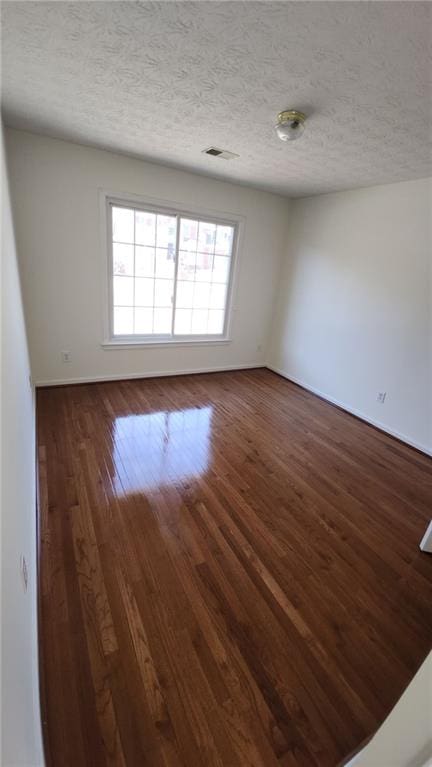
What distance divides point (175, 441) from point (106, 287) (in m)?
1.90

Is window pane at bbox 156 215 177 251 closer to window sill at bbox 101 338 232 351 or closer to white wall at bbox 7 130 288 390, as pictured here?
white wall at bbox 7 130 288 390

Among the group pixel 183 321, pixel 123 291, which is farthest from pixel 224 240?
pixel 123 291

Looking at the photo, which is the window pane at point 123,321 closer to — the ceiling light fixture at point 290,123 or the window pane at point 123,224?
the window pane at point 123,224

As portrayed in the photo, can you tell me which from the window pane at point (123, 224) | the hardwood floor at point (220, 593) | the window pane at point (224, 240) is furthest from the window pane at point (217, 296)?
the hardwood floor at point (220, 593)

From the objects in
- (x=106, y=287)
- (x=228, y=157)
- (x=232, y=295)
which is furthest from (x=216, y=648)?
(x=232, y=295)

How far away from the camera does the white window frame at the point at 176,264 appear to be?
3.12 meters

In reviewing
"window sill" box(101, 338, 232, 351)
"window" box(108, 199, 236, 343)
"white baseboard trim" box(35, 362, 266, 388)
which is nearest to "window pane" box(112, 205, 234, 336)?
"window" box(108, 199, 236, 343)

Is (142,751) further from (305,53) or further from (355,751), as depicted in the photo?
(305,53)

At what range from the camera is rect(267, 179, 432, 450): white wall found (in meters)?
2.88

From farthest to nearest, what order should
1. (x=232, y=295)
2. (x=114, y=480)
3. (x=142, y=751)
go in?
(x=232, y=295) → (x=114, y=480) → (x=142, y=751)

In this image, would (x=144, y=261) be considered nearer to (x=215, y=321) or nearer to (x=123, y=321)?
(x=123, y=321)

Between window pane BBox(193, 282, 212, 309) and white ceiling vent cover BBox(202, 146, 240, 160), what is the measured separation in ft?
4.74

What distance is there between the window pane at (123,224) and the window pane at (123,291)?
1.36 ft

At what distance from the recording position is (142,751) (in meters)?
0.99
